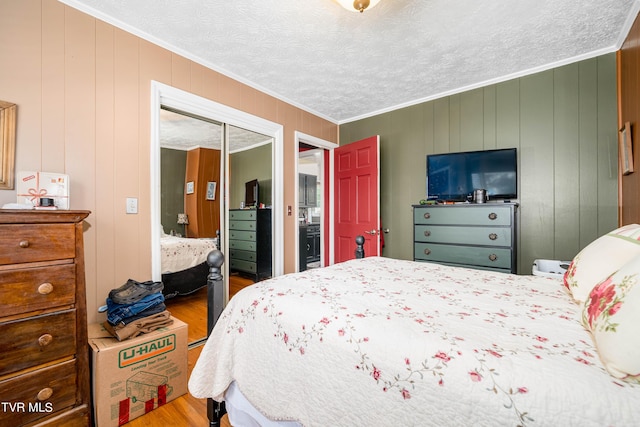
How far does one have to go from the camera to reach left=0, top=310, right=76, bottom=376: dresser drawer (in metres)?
1.22

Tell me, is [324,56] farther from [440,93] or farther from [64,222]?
[64,222]

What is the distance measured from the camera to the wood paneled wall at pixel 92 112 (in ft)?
5.31

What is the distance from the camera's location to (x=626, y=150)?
81.0 inches

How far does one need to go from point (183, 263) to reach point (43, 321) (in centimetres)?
122

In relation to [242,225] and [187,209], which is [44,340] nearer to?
[187,209]

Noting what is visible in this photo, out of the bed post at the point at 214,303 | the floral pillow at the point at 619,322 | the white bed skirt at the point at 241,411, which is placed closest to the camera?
the floral pillow at the point at 619,322

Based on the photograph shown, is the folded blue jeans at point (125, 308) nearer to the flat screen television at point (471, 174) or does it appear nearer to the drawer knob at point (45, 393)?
the drawer knob at point (45, 393)

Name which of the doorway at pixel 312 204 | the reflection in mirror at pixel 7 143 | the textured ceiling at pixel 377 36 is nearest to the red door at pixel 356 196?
the doorway at pixel 312 204

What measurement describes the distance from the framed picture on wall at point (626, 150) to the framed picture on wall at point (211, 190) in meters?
3.39

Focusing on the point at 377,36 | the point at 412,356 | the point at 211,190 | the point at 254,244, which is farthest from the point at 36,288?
the point at 377,36

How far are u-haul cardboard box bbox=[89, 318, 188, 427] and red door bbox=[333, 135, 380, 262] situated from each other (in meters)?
2.38

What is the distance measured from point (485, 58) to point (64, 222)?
334 centimetres

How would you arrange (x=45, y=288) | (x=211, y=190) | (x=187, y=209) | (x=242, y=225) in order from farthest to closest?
(x=242, y=225) < (x=211, y=190) < (x=187, y=209) < (x=45, y=288)

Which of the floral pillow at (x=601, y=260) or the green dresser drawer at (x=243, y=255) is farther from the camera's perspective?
the green dresser drawer at (x=243, y=255)
